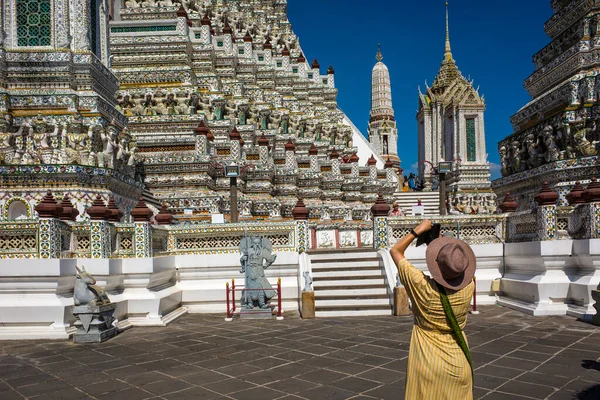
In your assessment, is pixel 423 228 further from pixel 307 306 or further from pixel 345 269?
pixel 345 269

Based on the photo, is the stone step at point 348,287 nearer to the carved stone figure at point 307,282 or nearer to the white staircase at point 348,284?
the white staircase at point 348,284

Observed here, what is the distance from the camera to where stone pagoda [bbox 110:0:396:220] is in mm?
20203

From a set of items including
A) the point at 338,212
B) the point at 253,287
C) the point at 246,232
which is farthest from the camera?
the point at 338,212

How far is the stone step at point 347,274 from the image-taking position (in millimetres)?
11336

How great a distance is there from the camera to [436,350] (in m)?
3.36

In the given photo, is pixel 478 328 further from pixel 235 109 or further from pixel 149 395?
pixel 235 109

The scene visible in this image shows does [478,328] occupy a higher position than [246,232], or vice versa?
[246,232]

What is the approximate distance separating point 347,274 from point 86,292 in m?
5.47

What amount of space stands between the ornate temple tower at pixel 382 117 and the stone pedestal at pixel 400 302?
46.8 metres

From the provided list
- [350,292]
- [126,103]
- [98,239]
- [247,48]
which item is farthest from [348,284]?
[247,48]

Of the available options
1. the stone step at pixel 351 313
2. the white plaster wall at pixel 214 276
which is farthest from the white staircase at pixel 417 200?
the stone step at pixel 351 313

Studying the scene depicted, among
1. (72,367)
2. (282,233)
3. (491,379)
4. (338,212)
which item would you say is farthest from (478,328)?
(338,212)

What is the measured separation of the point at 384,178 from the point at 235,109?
1045 centimetres

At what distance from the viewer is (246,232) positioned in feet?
37.8
